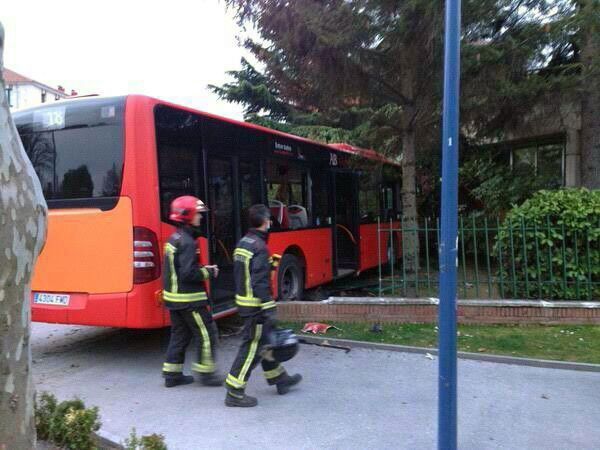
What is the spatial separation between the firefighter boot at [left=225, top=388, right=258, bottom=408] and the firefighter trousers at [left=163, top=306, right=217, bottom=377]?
0.57 meters

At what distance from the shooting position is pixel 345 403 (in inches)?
184

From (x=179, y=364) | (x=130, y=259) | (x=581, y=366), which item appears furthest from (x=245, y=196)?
(x=581, y=366)

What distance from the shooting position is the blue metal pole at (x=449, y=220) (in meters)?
3.19

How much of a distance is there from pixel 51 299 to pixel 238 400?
99.9 inches

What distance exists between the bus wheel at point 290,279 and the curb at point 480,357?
1474 mm

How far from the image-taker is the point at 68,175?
5.84 m

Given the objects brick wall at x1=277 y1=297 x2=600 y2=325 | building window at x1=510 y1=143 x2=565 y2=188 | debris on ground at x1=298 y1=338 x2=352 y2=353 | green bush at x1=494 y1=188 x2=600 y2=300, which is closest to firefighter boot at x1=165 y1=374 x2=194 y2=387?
debris on ground at x1=298 y1=338 x2=352 y2=353

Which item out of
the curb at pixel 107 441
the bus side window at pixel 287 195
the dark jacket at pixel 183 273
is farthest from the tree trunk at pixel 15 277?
the bus side window at pixel 287 195

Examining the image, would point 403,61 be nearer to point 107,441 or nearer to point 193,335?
point 193,335

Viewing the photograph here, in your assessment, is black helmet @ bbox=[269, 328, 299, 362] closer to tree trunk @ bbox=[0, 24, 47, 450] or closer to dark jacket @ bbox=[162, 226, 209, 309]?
dark jacket @ bbox=[162, 226, 209, 309]

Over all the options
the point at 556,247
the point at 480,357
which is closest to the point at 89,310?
the point at 480,357

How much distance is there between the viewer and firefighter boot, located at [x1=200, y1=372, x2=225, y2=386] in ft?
16.9

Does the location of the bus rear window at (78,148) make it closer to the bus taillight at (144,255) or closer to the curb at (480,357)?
the bus taillight at (144,255)

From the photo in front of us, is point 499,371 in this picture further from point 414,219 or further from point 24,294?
point 24,294
